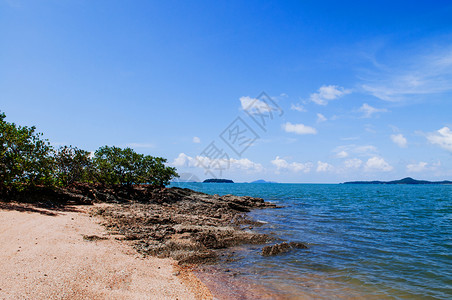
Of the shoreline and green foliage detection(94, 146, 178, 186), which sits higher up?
green foliage detection(94, 146, 178, 186)

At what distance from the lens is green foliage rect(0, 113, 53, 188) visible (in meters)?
19.3

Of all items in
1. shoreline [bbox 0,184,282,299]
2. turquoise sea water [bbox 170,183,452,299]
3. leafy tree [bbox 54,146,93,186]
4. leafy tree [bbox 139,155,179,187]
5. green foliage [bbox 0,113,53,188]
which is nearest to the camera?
shoreline [bbox 0,184,282,299]

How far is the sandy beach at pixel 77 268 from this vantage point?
785cm

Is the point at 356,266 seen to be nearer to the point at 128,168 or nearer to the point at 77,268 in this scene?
the point at 77,268

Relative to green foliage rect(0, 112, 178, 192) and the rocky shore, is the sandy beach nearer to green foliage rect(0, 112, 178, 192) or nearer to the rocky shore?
the rocky shore

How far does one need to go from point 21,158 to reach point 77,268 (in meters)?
15.5

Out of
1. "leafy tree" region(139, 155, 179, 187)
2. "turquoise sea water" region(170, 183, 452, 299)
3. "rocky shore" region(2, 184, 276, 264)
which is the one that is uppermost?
"leafy tree" region(139, 155, 179, 187)

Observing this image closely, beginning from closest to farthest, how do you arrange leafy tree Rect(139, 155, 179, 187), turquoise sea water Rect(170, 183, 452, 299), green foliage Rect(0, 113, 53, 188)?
turquoise sea water Rect(170, 183, 452, 299), green foliage Rect(0, 113, 53, 188), leafy tree Rect(139, 155, 179, 187)

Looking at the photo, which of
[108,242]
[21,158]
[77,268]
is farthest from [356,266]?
[21,158]

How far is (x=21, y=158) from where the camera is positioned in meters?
20.0

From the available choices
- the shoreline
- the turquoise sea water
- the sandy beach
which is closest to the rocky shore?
the shoreline

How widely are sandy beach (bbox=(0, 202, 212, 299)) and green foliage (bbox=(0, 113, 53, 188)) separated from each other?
6.35m

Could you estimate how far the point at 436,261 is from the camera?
14.9 m

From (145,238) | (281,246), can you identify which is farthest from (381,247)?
(145,238)
